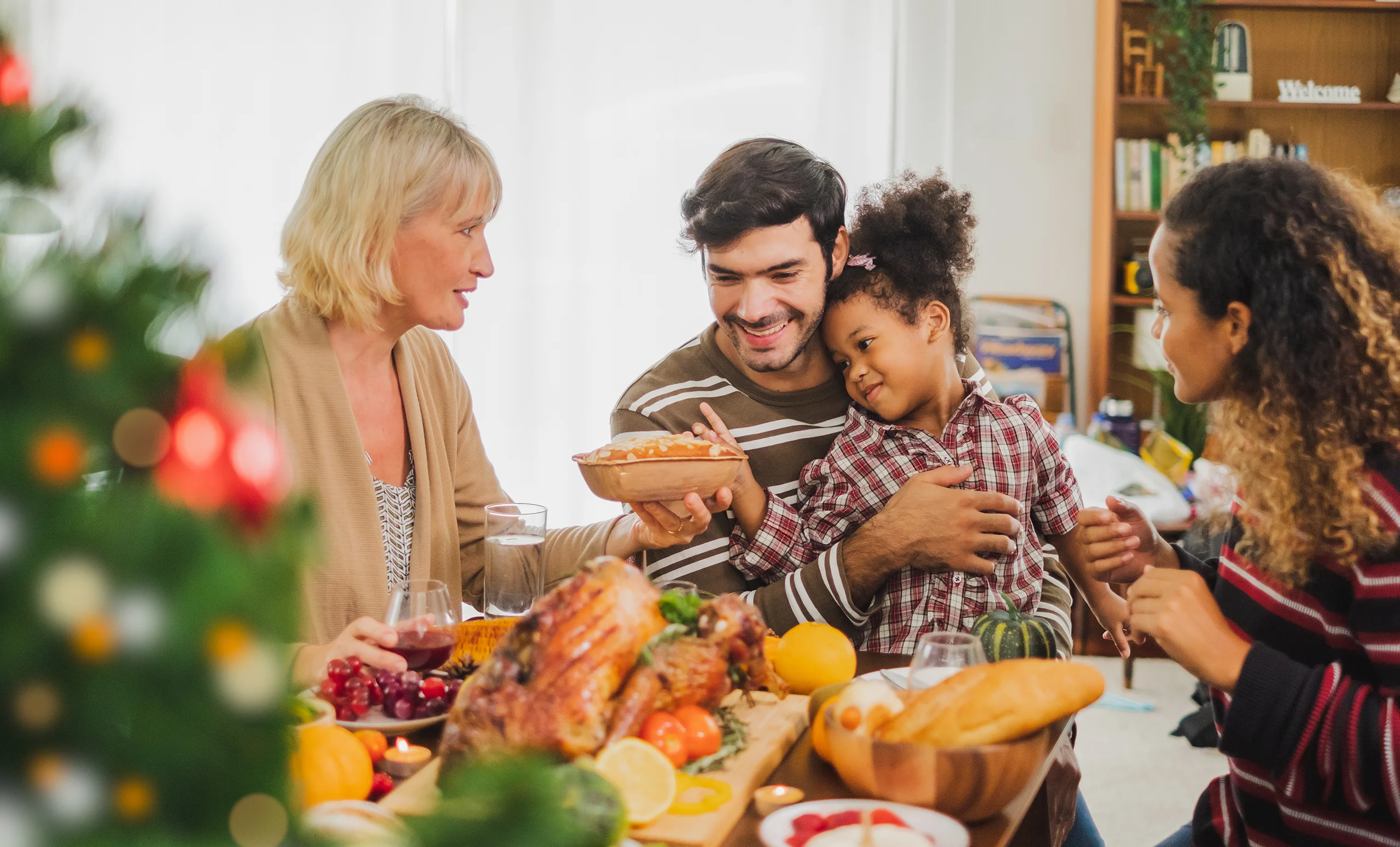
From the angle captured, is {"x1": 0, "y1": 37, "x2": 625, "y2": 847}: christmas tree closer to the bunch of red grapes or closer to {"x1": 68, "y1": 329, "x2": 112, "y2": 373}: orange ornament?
{"x1": 68, "y1": 329, "x2": 112, "y2": 373}: orange ornament

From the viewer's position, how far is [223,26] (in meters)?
4.18

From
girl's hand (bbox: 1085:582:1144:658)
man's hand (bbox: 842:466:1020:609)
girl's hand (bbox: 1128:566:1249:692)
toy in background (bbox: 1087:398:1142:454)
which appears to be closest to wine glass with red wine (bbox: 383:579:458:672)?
man's hand (bbox: 842:466:1020:609)

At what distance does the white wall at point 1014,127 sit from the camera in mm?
5105

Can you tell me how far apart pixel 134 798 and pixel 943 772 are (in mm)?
843

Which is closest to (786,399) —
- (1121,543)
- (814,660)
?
(1121,543)

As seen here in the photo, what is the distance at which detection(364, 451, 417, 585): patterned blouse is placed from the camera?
2.00 m

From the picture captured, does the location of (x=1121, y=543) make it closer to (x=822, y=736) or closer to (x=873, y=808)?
(x=822, y=736)

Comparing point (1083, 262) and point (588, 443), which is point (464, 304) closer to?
point (588, 443)

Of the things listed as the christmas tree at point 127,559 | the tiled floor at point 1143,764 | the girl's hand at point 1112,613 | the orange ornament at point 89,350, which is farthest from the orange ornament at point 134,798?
the tiled floor at point 1143,764

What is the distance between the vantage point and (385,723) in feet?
4.02

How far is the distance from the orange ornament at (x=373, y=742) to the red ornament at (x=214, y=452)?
895 millimetres

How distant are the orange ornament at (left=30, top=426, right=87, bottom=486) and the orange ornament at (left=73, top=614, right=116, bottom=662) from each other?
37 mm

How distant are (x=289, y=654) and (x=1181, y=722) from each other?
3.88 m

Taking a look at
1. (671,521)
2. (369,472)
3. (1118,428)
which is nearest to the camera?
(671,521)
